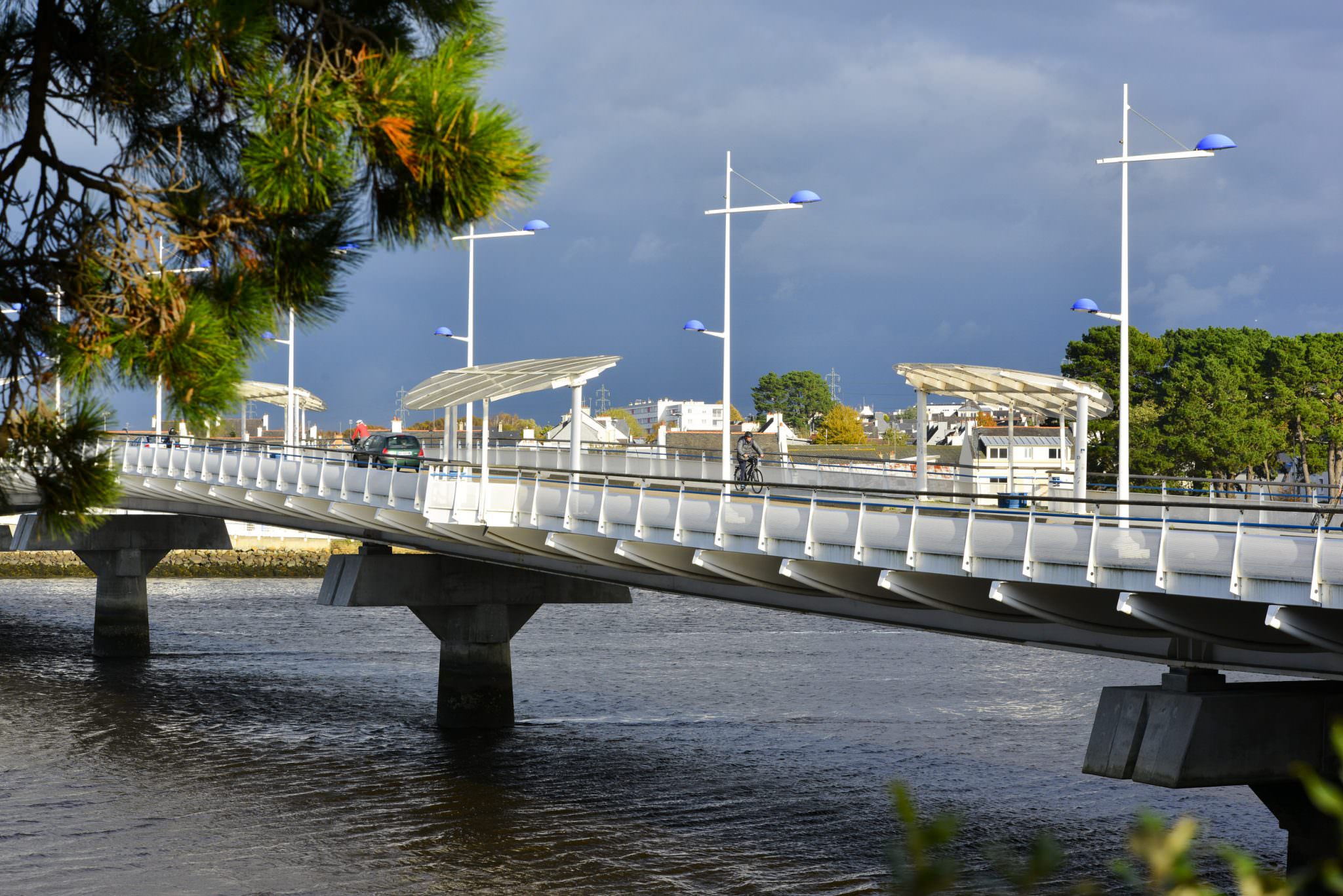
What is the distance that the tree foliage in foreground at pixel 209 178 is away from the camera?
6.98 metres

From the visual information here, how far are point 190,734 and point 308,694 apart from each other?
18.8ft

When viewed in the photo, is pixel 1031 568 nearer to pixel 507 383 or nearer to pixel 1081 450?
pixel 1081 450

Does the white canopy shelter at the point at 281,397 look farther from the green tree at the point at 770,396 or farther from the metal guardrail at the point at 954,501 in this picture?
the green tree at the point at 770,396

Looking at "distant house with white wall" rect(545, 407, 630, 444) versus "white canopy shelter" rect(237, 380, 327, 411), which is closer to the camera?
"white canopy shelter" rect(237, 380, 327, 411)

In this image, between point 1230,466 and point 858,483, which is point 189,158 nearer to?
point 858,483

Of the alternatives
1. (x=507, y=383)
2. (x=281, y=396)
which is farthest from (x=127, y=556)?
(x=507, y=383)

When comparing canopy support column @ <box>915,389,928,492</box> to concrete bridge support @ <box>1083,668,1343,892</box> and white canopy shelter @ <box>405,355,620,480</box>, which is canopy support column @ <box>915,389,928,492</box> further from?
concrete bridge support @ <box>1083,668,1343,892</box>

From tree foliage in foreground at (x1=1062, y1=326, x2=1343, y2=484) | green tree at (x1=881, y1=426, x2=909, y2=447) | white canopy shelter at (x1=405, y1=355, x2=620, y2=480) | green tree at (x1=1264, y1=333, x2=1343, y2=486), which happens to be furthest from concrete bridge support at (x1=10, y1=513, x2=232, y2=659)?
green tree at (x1=881, y1=426, x2=909, y2=447)

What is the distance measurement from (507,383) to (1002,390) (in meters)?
9.60

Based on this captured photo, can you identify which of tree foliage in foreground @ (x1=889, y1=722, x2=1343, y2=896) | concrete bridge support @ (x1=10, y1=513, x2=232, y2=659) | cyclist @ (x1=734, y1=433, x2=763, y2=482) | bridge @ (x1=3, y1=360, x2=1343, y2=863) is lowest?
concrete bridge support @ (x1=10, y1=513, x2=232, y2=659)

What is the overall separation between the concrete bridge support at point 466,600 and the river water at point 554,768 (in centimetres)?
98

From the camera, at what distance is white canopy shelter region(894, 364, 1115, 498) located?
1107 inches

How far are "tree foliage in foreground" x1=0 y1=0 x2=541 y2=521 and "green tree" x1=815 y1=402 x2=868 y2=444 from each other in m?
137

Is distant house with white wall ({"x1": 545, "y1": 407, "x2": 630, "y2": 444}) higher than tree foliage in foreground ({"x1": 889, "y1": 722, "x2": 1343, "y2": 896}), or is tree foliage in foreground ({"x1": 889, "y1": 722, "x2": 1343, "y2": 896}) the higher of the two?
distant house with white wall ({"x1": 545, "y1": 407, "x2": 630, "y2": 444})
